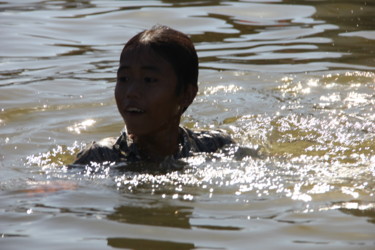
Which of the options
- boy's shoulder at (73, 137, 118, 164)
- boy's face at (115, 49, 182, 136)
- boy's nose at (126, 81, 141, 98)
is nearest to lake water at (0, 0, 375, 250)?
boy's shoulder at (73, 137, 118, 164)

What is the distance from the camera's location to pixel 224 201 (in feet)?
15.9

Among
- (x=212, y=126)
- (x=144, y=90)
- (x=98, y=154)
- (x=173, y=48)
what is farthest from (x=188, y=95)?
(x=212, y=126)

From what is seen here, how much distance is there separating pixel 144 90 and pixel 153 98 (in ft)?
0.33

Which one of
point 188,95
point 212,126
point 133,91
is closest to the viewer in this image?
point 133,91

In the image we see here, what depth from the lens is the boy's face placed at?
527cm

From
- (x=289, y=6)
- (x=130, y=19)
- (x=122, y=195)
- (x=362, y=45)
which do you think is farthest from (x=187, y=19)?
(x=122, y=195)

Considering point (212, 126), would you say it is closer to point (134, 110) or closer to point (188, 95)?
point (188, 95)

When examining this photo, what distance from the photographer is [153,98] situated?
5.38 meters

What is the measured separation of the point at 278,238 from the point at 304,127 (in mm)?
3065

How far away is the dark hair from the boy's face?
40 millimetres

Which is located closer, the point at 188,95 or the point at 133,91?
the point at 133,91

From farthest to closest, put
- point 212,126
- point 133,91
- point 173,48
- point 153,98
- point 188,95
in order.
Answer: point 212,126, point 188,95, point 173,48, point 153,98, point 133,91

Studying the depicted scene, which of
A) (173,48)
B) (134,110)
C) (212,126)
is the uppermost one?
(173,48)

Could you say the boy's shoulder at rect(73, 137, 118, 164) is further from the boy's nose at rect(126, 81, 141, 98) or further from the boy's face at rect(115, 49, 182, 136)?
the boy's nose at rect(126, 81, 141, 98)
